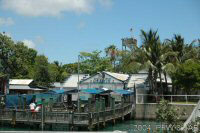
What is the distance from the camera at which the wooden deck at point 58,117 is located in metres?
25.4

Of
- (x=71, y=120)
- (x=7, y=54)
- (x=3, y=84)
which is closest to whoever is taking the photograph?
(x=71, y=120)

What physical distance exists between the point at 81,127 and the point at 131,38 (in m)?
57.3

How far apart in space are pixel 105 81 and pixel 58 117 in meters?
18.4

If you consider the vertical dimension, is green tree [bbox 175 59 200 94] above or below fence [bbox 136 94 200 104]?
above

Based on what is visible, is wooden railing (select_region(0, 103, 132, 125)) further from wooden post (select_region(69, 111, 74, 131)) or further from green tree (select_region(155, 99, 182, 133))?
green tree (select_region(155, 99, 182, 133))

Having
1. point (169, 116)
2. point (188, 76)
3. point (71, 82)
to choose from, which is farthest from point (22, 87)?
point (169, 116)

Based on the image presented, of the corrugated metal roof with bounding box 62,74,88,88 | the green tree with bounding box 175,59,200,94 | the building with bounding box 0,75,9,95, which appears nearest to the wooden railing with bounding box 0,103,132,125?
the green tree with bounding box 175,59,200,94

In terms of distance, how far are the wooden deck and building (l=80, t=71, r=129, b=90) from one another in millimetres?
11493

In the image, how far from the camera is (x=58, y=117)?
26094 mm

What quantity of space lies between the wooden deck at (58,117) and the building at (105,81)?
11493 mm

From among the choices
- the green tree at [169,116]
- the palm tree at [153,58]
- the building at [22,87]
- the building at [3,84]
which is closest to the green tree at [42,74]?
the building at [22,87]

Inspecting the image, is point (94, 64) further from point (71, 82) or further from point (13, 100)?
point (13, 100)

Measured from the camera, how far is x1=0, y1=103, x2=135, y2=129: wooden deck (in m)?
25.4

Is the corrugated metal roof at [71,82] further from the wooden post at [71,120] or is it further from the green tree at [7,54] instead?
the wooden post at [71,120]
